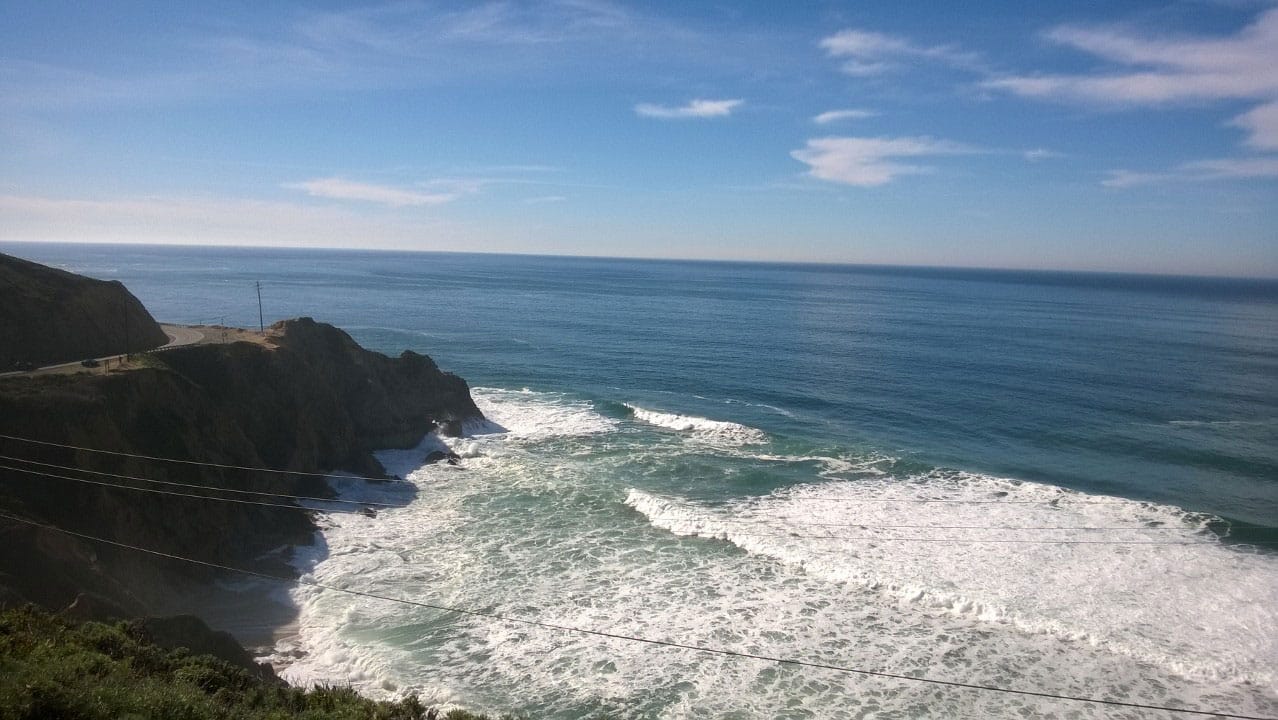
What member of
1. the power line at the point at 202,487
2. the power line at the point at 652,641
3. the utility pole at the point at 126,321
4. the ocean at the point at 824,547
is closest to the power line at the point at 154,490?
the power line at the point at 202,487

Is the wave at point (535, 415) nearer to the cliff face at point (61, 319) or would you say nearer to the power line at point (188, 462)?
the power line at point (188, 462)

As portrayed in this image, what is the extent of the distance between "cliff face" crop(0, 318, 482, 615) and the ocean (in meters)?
3.00

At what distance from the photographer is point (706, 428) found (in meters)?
42.7

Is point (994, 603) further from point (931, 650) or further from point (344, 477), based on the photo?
point (344, 477)

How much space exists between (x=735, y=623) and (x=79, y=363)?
30.7 metres

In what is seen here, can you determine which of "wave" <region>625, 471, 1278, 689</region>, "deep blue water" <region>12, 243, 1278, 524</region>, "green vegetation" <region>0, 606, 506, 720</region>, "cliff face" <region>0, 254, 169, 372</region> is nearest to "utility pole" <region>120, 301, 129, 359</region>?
"cliff face" <region>0, 254, 169, 372</region>

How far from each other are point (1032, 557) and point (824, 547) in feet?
26.6

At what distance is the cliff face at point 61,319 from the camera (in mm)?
31703

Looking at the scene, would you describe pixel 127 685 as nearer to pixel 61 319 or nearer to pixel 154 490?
pixel 154 490

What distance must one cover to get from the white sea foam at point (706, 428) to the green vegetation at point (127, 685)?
90.8 ft

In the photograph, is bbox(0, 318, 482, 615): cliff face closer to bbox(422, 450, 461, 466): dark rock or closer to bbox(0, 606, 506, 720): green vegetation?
bbox(422, 450, 461, 466): dark rock

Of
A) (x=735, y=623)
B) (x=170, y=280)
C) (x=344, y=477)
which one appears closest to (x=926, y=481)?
(x=735, y=623)

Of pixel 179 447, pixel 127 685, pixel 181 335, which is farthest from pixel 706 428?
pixel 127 685

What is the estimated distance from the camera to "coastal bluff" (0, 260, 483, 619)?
19.9 meters
